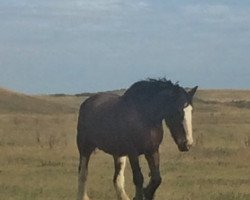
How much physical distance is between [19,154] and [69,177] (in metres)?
6.89

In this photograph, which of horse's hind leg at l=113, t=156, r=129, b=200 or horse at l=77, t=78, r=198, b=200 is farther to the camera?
horse's hind leg at l=113, t=156, r=129, b=200

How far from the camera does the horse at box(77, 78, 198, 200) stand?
12.3 m

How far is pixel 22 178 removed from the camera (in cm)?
1972

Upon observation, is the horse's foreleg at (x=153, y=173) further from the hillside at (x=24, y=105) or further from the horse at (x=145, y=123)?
the hillside at (x=24, y=105)

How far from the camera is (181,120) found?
40.0 ft

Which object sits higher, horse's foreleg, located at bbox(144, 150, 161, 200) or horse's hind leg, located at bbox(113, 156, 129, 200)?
Answer: horse's foreleg, located at bbox(144, 150, 161, 200)

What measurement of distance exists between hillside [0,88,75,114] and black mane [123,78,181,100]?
53.4m

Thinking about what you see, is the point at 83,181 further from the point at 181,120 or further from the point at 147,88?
the point at 181,120

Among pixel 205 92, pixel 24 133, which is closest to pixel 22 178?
pixel 24 133

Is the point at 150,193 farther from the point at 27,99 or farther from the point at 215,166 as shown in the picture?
the point at 27,99

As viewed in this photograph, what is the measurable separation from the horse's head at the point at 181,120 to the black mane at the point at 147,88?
0.49 m

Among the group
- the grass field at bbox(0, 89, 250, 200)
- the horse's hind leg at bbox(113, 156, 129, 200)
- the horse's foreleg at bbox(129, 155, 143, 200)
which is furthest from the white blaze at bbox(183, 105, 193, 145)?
the grass field at bbox(0, 89, 250, 200)

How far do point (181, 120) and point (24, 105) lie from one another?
6099cm

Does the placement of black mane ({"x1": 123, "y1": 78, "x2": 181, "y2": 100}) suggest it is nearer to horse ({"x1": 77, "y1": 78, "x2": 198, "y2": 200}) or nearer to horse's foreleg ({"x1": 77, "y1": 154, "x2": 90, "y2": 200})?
horse ({"x1": 77, "y1": 78, "x2": 198, "y2": 200})
